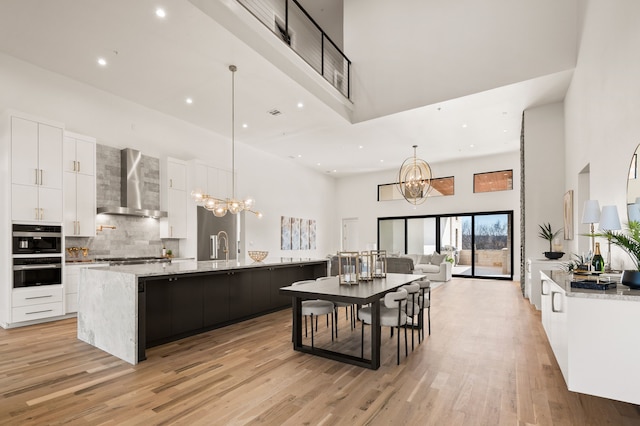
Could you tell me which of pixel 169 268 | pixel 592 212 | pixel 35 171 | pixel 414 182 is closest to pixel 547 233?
pixel 414 182

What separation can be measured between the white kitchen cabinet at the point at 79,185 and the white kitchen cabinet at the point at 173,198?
4.40ft

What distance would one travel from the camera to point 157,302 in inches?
157

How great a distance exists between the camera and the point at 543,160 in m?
7.02

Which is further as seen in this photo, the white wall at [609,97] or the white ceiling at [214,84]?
the white ceiling at [214,84]

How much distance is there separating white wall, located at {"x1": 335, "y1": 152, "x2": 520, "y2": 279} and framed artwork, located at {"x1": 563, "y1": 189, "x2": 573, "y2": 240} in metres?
4.12

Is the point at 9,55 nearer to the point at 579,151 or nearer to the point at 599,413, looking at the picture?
the point at 599,413

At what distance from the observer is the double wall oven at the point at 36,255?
16.0 ft

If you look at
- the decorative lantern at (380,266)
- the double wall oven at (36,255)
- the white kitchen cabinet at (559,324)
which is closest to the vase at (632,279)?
A: the white kitchen cabinet at (559,324)

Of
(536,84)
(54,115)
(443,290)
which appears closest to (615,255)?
(536,84)

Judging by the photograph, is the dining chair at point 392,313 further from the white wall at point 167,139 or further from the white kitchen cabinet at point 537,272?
the white wall at point 167,139

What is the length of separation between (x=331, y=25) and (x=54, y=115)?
7.21 m

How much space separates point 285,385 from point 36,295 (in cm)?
447

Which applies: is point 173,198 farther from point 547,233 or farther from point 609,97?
point 547,233

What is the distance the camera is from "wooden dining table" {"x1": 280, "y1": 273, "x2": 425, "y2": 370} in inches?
131
